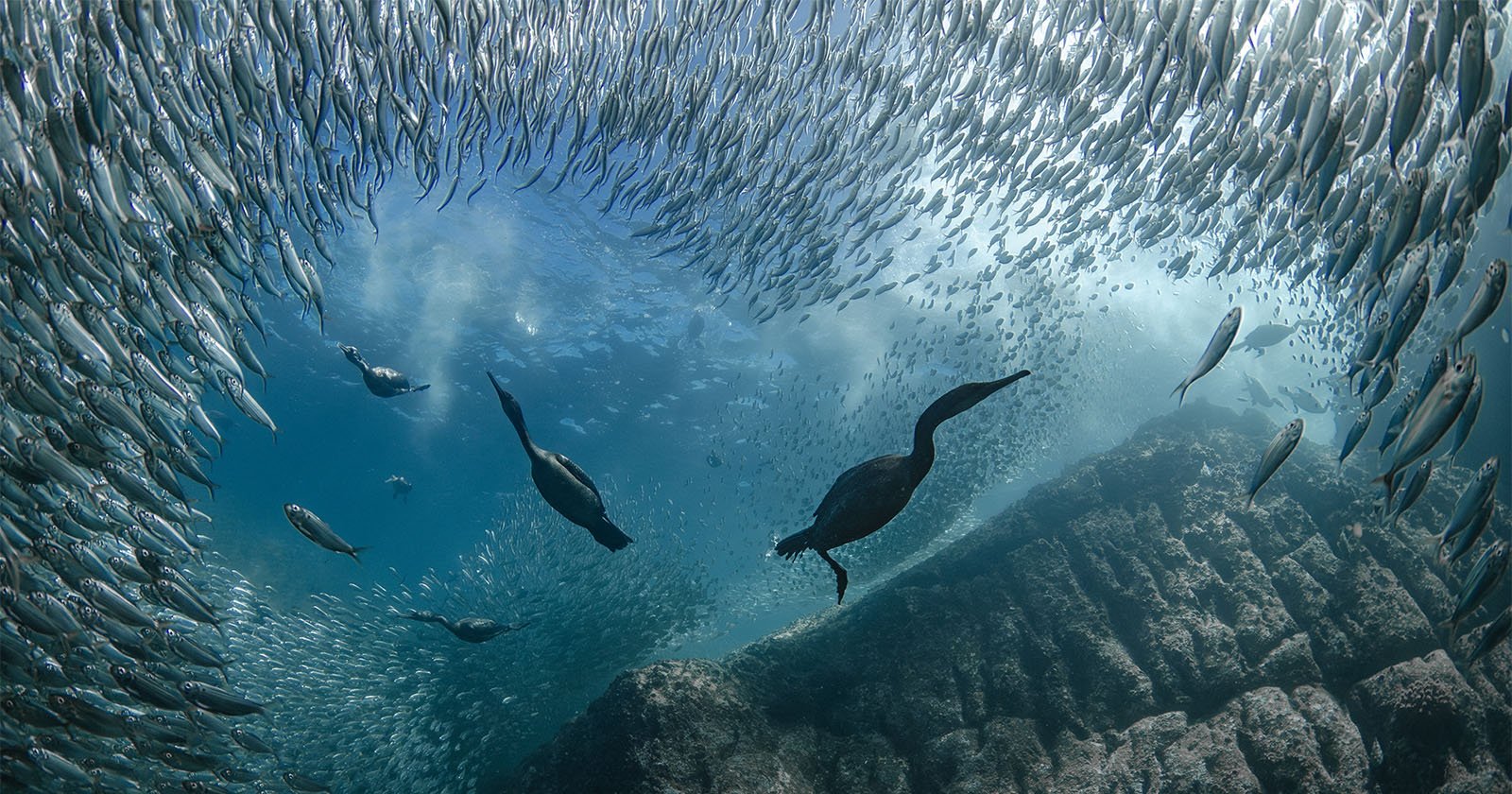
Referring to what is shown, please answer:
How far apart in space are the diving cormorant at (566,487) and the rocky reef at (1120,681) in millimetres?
2781

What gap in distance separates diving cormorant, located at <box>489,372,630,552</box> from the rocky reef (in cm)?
278

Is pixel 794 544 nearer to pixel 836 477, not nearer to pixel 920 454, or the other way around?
pixel 920 454

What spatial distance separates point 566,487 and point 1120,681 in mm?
6784

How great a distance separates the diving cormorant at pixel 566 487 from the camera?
140 inches

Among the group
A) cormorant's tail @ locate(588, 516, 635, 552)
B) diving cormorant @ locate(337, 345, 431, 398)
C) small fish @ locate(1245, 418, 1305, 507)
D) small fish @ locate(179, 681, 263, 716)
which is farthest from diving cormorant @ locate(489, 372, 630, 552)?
small fish @ locate(1245, 418, 1305, 507)

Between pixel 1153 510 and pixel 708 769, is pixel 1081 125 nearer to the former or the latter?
pixel 1153 510

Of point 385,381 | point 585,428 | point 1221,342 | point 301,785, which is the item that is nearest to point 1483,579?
point 1221,342

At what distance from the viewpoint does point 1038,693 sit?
22.3 feet

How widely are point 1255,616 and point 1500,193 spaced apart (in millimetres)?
12970

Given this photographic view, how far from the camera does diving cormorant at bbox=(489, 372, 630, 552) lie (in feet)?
11.6

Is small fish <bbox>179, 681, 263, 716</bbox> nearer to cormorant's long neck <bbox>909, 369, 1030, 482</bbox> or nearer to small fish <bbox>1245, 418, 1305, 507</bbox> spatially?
cormorant's long neck <bbox>909, 369, 1030, 482</bbox>

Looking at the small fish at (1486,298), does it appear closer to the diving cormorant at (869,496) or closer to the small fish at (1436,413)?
the small fish at (1436,413)

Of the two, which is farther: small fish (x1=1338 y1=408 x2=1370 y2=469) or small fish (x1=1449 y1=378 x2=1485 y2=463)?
small fish (x1=1338 y1=408 x2=1370 y2=469)

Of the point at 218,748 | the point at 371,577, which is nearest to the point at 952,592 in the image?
the point at 218,748
